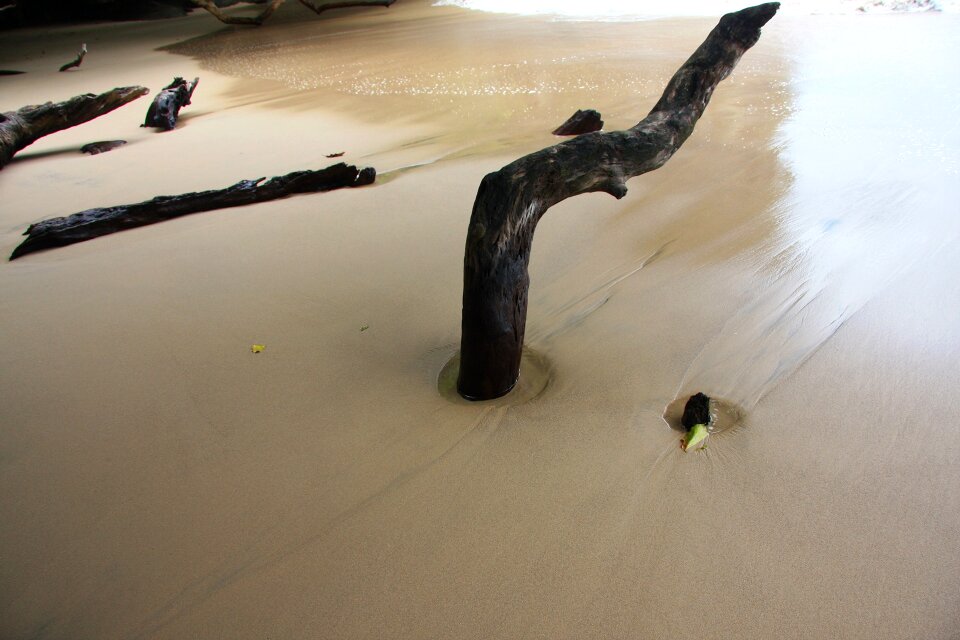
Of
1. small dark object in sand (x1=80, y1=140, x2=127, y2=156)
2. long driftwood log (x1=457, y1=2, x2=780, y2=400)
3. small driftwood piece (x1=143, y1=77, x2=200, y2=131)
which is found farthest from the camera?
small driftwood piece (x1=143, y1=77, x2=200, y2=131)

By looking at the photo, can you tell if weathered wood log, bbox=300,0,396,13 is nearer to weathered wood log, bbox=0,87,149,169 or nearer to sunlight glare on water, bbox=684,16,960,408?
weathered wood log, bbox=0,87,149,169

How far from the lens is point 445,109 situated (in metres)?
5.25

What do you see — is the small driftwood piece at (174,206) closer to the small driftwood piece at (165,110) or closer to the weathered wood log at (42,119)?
the weathered wood log at (42,119)

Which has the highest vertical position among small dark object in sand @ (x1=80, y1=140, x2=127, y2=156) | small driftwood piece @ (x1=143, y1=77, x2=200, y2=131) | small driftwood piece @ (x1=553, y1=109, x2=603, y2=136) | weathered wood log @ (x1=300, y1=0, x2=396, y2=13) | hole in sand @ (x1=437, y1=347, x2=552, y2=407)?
weathered wood log @ (x1=300, y1=0, x2=396, y2=13)

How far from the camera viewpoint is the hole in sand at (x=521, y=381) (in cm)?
194

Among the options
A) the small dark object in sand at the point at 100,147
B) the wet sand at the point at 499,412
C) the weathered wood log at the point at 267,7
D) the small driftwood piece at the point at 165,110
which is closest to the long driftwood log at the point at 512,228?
the wet sand at the point at 499,412

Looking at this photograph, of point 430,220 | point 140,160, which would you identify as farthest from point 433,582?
point 140,160

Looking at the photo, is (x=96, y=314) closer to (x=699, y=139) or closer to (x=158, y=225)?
(x=158, y=225)

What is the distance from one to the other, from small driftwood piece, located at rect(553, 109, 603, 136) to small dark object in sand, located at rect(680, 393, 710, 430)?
2909 mm

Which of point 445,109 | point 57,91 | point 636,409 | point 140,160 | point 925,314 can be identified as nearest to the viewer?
point 636,409

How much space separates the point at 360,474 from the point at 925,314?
188 centimetres

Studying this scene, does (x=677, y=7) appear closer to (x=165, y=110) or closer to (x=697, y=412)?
(x=165, y=110)

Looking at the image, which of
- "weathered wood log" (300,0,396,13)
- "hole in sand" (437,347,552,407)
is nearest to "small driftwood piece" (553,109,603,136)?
"hole in sand" (437,347,552,407)

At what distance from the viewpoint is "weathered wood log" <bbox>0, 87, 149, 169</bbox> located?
4633mm
